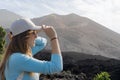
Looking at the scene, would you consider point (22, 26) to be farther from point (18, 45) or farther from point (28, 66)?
point (28, 66)

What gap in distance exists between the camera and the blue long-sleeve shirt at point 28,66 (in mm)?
3512

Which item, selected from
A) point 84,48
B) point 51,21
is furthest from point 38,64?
point 51,21

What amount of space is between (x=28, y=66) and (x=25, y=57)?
0.07 m

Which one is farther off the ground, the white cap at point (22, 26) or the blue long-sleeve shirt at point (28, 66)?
the white cap at point (22, 26)

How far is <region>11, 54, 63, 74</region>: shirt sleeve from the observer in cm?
351

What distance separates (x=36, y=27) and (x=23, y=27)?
10cm

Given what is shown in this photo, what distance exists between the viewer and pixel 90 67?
29.2m

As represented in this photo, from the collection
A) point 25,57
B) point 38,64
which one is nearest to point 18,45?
point 25,57

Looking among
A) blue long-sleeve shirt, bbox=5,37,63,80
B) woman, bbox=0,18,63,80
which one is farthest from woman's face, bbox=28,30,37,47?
blue long-sleeve shirt, bbox=5,37,63,80

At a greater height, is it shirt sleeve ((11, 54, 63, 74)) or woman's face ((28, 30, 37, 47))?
woman's face ((28, 30, 37, 47))

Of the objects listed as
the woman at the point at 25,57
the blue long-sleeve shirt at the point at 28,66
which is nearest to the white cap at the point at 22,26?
the woman at the point at 25,57

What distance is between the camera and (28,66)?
3.56 meters

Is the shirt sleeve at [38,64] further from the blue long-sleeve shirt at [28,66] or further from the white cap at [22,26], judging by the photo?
the white cap at [22,26]

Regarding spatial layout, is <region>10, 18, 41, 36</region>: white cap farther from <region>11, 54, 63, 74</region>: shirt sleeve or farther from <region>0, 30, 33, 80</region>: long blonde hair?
<region>11, 54, 63, 74</region>: shirt sleeve
